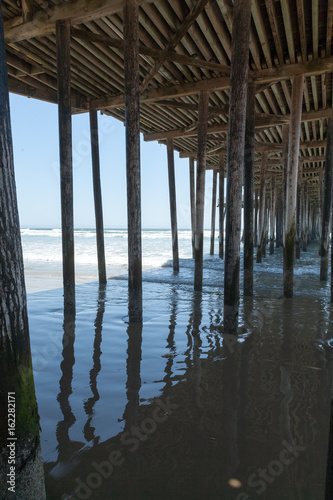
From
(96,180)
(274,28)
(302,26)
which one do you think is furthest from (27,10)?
(302,26)

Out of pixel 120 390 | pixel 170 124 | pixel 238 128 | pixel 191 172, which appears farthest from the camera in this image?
pixel 191 172

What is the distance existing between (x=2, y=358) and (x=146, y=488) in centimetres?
104

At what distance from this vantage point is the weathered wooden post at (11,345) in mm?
1326

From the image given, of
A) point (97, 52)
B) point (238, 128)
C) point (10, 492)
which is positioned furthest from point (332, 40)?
point (10, 492)

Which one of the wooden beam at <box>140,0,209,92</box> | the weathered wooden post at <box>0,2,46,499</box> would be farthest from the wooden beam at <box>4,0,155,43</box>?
the weathered wooden post at <box>0,2,46,499</box>

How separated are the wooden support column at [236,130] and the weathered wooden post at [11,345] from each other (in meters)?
3.04

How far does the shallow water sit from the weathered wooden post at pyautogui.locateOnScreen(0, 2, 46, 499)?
1.54ft

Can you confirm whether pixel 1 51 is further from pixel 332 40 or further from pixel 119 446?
pixel 332 40

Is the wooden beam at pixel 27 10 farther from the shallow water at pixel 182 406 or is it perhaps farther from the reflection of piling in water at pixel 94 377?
the reflection of piling in water at pixel 94 377

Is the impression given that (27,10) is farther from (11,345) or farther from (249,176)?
(11,345)

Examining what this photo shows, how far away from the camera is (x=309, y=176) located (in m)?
19.9

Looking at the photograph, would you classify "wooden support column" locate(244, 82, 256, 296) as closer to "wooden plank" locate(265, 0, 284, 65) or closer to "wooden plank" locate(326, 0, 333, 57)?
"wooden plank" locate(265, 0, 284, 65)

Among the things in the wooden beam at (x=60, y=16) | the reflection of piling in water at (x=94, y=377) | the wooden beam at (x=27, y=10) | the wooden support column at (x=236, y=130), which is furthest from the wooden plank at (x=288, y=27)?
the reflection of piling in water at (x=94, y=377)

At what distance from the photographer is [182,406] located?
2531 millimetres
